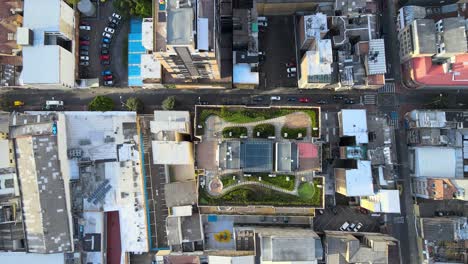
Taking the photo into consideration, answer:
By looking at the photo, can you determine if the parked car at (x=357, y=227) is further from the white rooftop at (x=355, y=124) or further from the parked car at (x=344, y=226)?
the white rooftop at (x=355, y=124)

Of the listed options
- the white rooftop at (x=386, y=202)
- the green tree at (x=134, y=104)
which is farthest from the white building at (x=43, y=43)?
the white rooftop at (x=386, y=202)

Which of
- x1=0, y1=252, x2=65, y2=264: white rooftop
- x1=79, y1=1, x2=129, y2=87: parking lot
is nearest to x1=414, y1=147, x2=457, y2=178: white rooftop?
x1=79, y1=1, x2=129, y2=87: parking lot

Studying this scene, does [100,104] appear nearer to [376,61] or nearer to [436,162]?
[376,61]

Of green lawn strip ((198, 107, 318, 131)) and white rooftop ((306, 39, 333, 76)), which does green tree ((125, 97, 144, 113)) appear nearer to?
green lawn strip ((198, 107, 318, 131))

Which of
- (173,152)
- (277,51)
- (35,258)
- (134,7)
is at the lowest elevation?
(35,258)

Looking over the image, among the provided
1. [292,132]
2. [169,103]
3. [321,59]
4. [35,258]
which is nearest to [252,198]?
[292,132]

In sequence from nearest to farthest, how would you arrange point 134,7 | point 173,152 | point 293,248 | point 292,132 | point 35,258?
point 292,132 < point 293,248 < point 173,152 < point 35,258 < point 134,7

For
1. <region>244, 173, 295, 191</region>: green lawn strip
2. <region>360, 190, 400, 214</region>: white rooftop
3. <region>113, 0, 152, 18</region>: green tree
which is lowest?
<region>360, 190, 400, 214</region>: white rooftop
